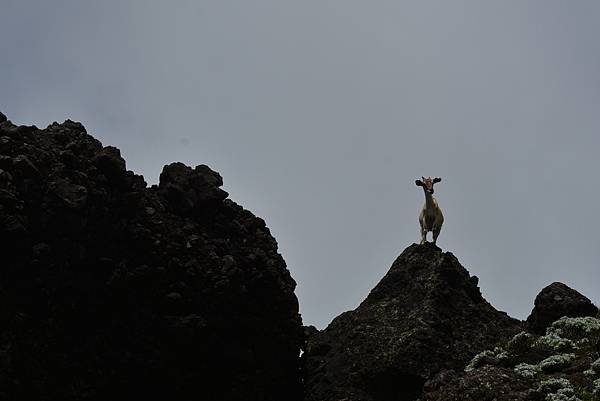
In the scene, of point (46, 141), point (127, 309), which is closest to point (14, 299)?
point (127, 309)

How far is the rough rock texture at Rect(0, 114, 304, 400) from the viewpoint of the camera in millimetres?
21844

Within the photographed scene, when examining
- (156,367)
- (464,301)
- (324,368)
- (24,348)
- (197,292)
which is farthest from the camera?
(464,301)

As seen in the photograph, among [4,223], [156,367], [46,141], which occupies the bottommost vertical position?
[156,367]

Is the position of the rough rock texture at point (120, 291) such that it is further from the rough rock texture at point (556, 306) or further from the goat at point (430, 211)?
the rough rock texture at point (556, 306)

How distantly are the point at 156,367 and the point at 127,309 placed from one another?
2292 mm

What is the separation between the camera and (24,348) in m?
21.1

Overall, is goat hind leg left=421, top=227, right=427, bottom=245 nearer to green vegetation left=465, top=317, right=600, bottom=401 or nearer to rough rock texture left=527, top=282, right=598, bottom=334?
rough rock texture left=527, top=282, right=598, bottom=334

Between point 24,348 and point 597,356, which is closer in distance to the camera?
point 24,348

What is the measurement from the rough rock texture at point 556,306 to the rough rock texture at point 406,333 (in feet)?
4.46

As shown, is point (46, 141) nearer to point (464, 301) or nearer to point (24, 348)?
point (24, 348)

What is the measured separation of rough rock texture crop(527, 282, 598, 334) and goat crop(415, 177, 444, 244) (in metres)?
6.20

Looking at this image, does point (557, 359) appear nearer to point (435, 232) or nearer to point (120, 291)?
point (435, 232)

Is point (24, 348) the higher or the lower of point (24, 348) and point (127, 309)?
the lower

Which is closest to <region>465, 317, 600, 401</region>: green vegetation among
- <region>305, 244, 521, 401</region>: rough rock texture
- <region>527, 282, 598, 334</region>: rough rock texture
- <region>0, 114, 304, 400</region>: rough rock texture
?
<region>527, 282, 598, 334</region>: rough rock texture
